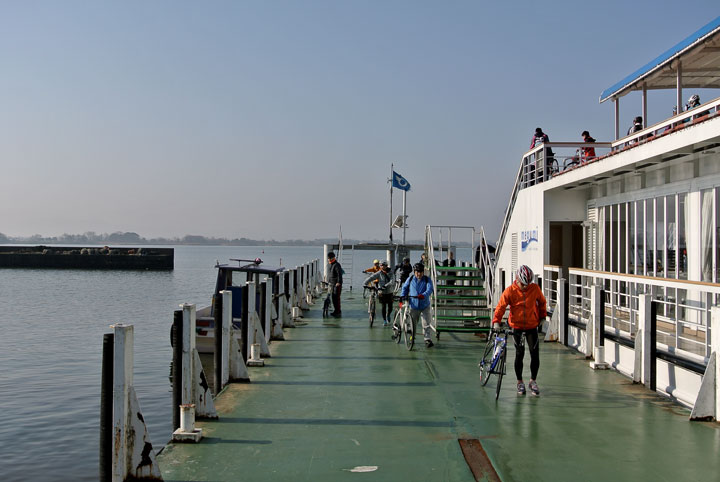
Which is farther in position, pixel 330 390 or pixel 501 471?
pixel 330 390

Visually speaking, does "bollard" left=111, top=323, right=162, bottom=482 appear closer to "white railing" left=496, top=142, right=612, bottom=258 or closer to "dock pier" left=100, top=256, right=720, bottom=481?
"dock pier" left=100, top=256, right=720, bottom=481

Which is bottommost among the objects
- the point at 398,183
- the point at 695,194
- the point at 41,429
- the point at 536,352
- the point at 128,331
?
the point at 41,429

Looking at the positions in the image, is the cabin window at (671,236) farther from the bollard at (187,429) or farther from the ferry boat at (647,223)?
the bollard at (187,429)

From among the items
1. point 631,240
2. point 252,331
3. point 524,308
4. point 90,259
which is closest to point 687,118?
point 631,240

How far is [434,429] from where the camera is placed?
7289 mm

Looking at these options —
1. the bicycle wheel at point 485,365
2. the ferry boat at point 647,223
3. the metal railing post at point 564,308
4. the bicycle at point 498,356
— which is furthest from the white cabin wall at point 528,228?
the bicycle at point 498,356

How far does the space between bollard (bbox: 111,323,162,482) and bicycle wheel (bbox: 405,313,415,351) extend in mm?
7596

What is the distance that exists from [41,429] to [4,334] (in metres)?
16.7

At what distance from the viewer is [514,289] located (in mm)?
8938

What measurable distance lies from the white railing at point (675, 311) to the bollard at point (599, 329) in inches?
9.8

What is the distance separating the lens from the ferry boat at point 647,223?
9.22 m

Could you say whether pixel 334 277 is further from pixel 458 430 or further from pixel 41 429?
pixel 458 430

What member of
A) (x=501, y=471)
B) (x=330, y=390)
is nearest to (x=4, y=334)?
(x=330, y=390)

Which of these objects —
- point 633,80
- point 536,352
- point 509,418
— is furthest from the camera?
point 633,80
